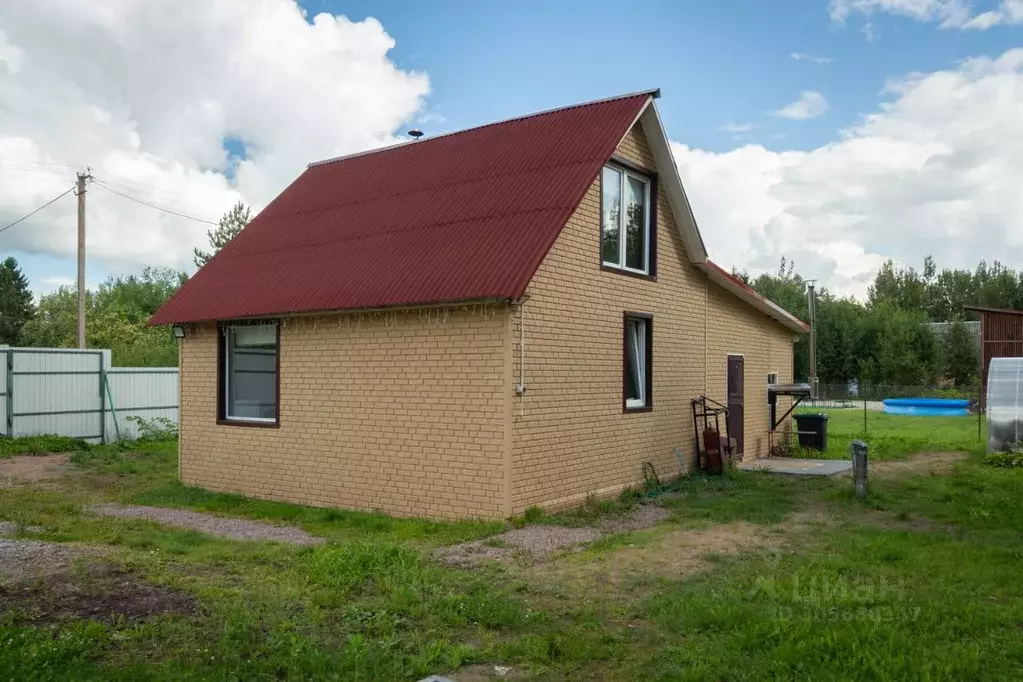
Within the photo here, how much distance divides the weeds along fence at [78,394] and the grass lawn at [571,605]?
31.4 ft

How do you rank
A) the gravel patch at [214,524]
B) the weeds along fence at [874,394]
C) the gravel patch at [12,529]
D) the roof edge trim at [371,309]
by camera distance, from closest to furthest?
the gravel patch at [12,529] < the gravel patch at [214,524] < the roof edge trim at [371,309] < the weeds along fence at [874,394]

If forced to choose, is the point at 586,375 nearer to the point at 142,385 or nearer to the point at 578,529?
the point at 578,529

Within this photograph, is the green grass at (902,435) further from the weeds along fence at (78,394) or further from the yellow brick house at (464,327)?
the weeds along fence at (78,394)

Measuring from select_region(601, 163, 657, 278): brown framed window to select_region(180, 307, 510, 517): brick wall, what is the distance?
3.13 meters

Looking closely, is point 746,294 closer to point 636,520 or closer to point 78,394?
point 636,520

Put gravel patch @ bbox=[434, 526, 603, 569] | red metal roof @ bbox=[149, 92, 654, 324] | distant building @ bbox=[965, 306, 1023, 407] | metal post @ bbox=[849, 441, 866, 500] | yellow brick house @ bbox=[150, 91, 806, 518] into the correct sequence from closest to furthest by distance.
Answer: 1. gravel patch @ bbox=[434, 526, 603, 569]
2. yellow brick house @ bbox=[150, 91, 806, 518]
3. red metal roof @ bbox=[149, 92, 654, 324]
4. metal post @ bbox=[849, 441, 866, 500]
5. distant building @ bbox=[965, 306, 1023, 407]

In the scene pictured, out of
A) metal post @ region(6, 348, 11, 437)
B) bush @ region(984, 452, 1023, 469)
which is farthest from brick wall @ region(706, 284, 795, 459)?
metal post @ region(6, 348, 11, 437)

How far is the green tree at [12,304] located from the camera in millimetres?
55031

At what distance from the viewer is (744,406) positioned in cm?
1750

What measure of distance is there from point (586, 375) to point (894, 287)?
70.4 meters

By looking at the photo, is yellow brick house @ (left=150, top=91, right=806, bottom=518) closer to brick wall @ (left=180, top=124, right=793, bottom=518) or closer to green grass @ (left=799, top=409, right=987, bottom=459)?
brick wall @ (left=180, top=124, right=793, bottom=518)

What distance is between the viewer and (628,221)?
1330 cm

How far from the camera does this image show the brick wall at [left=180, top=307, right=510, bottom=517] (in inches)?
406

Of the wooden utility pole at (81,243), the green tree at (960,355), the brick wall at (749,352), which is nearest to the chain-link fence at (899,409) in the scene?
the green tree at (960,355)
